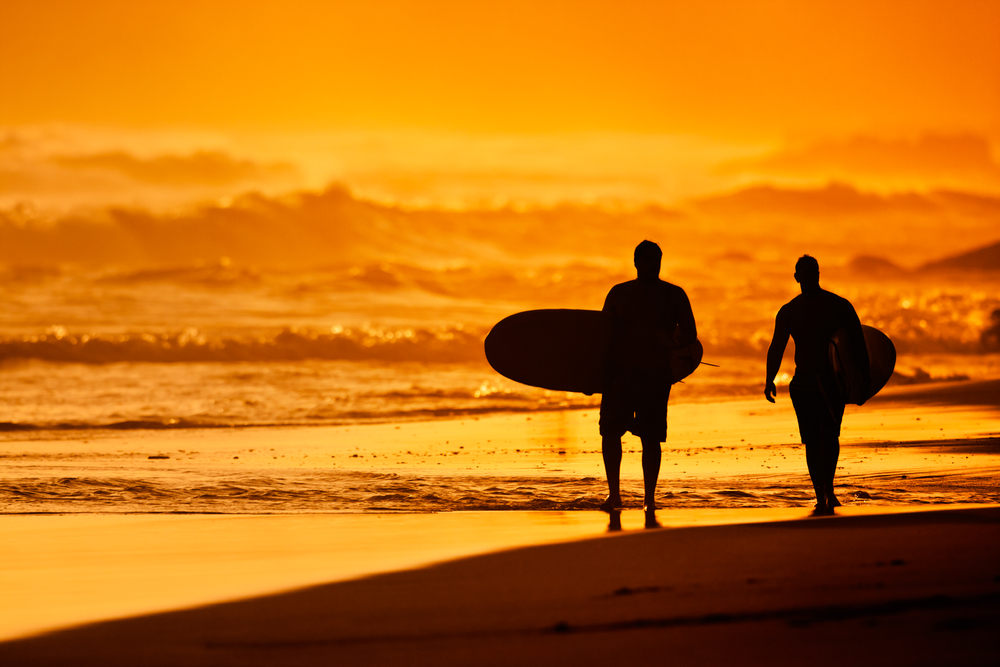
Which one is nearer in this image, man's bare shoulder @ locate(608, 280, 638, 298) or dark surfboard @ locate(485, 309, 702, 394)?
man's bare shoulder @ locate(608, 280, 638, 298)

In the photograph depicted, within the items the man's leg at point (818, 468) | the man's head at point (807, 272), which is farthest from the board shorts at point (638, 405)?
the man's head at point (807, 272)

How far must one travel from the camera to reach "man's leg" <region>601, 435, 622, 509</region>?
598 cm

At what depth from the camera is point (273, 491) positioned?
23.1 ft

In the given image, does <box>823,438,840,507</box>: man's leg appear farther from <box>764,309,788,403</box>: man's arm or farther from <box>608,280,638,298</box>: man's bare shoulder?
<box>608,280,638,298</box>: man's bare shoulder

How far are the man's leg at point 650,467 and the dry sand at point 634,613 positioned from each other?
3.24 feet

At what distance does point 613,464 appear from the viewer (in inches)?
238

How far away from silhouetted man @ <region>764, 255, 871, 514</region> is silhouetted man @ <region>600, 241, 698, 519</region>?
0.57 m

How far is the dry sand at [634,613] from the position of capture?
127 inches

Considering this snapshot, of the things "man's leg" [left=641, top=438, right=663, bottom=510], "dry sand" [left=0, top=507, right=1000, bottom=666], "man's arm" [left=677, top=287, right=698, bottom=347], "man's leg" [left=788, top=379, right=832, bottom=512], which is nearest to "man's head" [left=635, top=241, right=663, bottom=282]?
"man's arm" [left=677, top=287, right=698, bottom=347]

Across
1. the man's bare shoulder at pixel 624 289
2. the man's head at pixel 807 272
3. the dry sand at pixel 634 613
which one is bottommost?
the dry sand at pixel 634 613

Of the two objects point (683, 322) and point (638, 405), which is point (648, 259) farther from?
point (638, 405)

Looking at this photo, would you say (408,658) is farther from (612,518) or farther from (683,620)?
(612,518)

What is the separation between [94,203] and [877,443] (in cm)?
4729

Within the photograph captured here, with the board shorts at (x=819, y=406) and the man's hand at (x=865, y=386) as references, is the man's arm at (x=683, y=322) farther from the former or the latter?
the man's hand at (x=865, y=386)
